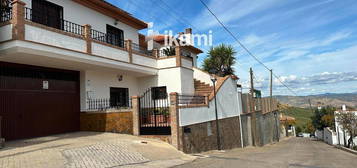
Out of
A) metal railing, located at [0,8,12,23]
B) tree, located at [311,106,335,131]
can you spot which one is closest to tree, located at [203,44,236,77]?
metal railing, located at [0,8,12,23]

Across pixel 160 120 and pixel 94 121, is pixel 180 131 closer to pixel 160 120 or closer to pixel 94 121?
pixel 160 120

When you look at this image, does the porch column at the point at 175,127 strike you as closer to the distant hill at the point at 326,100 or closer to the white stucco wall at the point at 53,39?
the white stucco wall at the point at 53,39

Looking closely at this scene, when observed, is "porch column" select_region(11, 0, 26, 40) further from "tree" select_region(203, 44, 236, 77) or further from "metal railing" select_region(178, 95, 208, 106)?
"tree" select_region(203, 44, 236, 77)

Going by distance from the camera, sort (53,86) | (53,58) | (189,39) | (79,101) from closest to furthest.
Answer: (53,58) → (53,86) → (79,101) → (189,39)

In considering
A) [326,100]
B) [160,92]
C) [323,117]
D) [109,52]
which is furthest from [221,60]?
[326,100]

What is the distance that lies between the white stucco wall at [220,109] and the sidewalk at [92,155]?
1.78 metres

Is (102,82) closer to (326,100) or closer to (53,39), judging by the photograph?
(53,39)

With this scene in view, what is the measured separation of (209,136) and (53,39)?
28.8 feet

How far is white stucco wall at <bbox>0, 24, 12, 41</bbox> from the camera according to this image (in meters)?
8.02

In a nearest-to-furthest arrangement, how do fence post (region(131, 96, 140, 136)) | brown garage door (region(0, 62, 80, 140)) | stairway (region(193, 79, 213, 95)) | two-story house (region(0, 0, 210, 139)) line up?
1. two-story house (region(0, 0, 210, 139))
2. brown garage door (region(0, 62, 80, 140))
3. fence post (region(131, 96, 140, 136))
4. stairway (region(193, 79, 213, 95))

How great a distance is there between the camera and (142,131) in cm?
1075

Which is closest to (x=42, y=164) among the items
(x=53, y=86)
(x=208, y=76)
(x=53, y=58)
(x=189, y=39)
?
(x=53, y=58)

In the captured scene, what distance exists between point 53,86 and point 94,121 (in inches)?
104

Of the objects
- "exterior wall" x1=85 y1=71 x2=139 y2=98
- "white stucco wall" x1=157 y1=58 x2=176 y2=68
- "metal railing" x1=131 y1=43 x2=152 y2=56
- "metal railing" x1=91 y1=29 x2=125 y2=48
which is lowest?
"exterior wall" x1=85 y1=71 x2=139 y2=98
